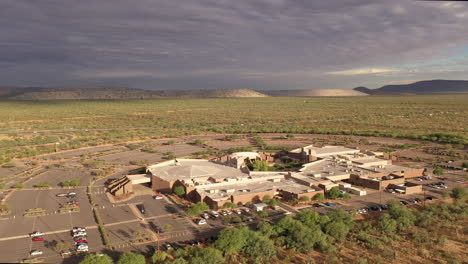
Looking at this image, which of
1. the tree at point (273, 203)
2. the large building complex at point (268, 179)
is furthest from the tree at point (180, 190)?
the tree at point (273, 203)

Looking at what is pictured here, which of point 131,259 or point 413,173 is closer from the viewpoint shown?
point 131,259

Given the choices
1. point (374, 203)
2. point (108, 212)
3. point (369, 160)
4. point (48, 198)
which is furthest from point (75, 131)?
point (374, 203)

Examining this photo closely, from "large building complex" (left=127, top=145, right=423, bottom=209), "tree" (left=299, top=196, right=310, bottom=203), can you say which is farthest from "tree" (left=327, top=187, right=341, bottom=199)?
"tree" (left=299, top=196, right=310, bottom=203)

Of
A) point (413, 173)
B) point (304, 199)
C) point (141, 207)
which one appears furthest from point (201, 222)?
point (413, 173)

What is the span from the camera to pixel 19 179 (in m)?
55.4

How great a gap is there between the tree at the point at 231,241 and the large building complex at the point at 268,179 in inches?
406

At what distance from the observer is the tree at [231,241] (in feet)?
97.3

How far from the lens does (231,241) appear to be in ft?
98.1

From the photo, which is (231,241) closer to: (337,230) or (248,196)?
(337,230)

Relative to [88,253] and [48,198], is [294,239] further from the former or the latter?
[48,198]

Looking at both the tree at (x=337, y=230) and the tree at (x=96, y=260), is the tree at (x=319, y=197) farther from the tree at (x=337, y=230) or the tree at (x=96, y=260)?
the tree at (x=96, y=260)

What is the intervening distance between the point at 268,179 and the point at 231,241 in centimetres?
2149

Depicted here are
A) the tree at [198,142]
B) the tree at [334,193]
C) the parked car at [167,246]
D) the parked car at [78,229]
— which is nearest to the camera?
the parked car at [167,246]

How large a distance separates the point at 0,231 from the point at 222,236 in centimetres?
2204
